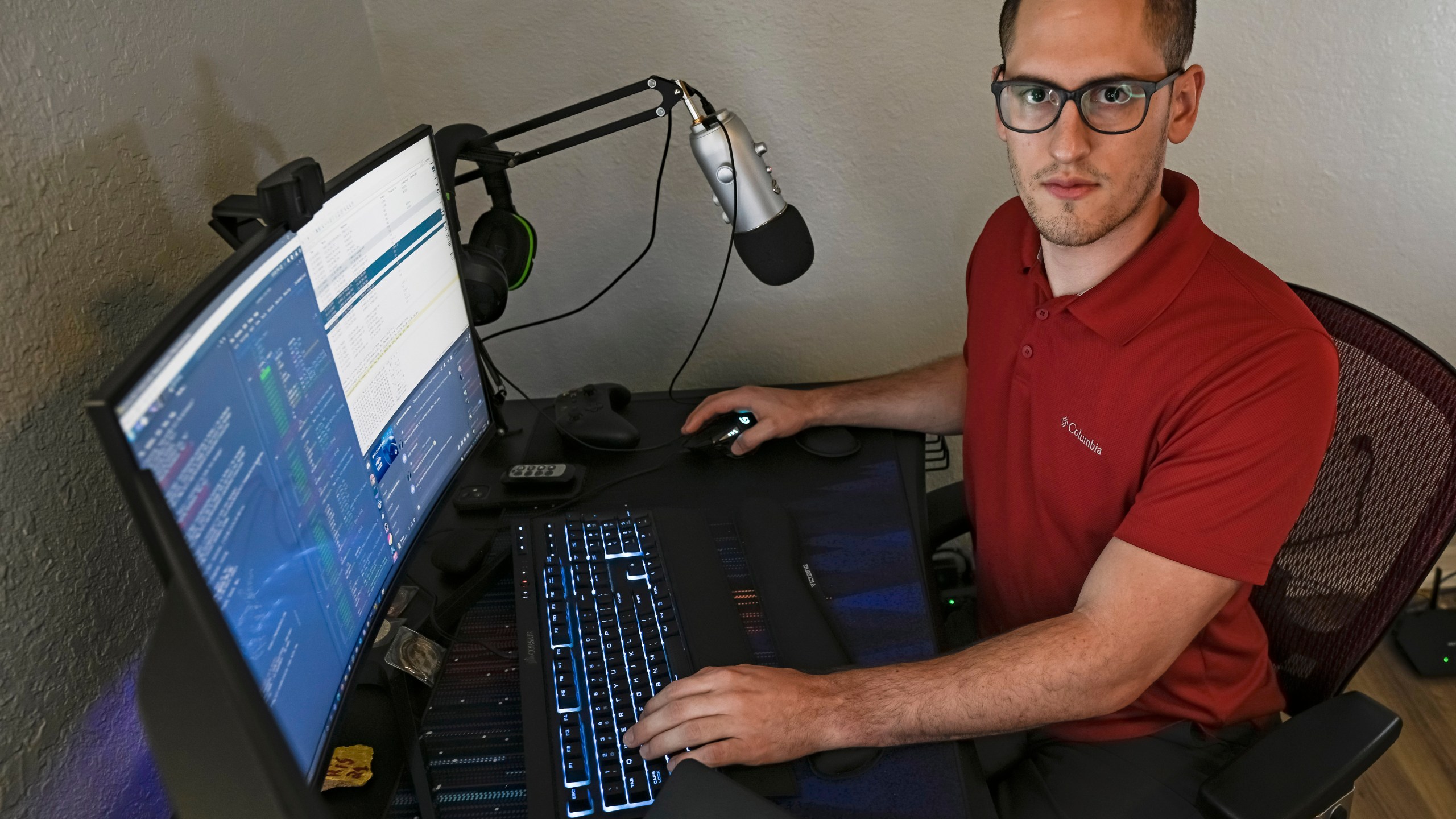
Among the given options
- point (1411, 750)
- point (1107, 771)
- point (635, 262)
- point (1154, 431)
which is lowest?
point (1411, 750)

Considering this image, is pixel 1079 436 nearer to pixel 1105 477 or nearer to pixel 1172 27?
pixel 1105 477

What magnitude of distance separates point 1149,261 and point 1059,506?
0.97 ft

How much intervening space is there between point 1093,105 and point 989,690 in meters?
0.63

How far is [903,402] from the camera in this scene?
1.40 meters

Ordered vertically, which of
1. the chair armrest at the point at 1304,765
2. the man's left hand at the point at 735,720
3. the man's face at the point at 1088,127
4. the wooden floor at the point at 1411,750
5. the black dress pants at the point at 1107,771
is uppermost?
the man's face at the point at 1088,127

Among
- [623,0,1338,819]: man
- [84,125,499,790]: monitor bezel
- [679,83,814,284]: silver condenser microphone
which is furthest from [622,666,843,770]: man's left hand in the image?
[679,83,814,284]: silver condenser microphone


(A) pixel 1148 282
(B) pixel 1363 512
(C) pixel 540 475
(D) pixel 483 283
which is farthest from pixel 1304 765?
(D) pixel 483 283

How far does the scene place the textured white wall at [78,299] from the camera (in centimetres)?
72

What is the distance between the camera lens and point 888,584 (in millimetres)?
1087

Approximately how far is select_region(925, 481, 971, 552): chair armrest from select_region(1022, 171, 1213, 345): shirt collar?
0.35 m


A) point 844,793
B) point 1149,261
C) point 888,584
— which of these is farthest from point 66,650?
point 1149,261

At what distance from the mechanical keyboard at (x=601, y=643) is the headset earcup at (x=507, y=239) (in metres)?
0.34

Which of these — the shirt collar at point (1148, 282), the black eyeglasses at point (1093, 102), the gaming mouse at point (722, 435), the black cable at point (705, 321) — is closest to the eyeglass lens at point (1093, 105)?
the black eyeglasses at point (1093, 102)

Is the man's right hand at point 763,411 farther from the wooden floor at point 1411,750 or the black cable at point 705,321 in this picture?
the wooden floor at point 1411,750
